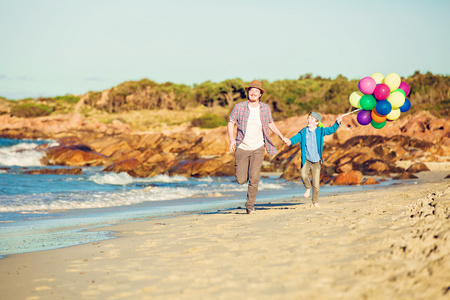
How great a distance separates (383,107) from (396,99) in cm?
32

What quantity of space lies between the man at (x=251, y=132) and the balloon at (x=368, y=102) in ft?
6.65

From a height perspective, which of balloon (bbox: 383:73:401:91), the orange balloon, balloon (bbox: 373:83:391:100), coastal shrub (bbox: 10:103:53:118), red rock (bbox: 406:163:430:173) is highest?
coastal shrub (bbox: 10:103:53:118)

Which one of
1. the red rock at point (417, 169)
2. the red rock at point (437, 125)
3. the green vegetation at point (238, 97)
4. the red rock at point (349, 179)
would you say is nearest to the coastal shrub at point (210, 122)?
the green vegetation at point (238, 97)

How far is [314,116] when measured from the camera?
8352 mm

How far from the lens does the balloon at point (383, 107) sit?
27.8ft

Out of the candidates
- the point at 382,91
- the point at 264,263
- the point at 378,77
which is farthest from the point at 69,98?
the point at 264,263

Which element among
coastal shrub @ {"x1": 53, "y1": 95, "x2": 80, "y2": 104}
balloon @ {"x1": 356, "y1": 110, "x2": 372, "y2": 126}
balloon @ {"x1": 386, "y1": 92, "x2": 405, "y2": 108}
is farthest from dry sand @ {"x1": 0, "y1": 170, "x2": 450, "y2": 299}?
coastal shrub @ {"x1": 53, "y1": 95, "x2": 80, "y2": 104}

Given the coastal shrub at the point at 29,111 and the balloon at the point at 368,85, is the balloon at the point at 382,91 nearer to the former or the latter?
the balloon at the point at 368,85

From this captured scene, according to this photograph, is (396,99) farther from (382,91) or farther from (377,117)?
(377,117)

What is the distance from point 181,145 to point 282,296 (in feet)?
113

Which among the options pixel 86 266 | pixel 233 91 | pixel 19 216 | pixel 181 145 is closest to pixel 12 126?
pixel 233 91

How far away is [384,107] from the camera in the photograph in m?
8.47

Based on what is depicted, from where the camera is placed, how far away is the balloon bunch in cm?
856

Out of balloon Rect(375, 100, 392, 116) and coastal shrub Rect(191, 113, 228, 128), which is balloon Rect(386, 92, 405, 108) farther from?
coastal shrub Rect(191, 113, 228, 128)
